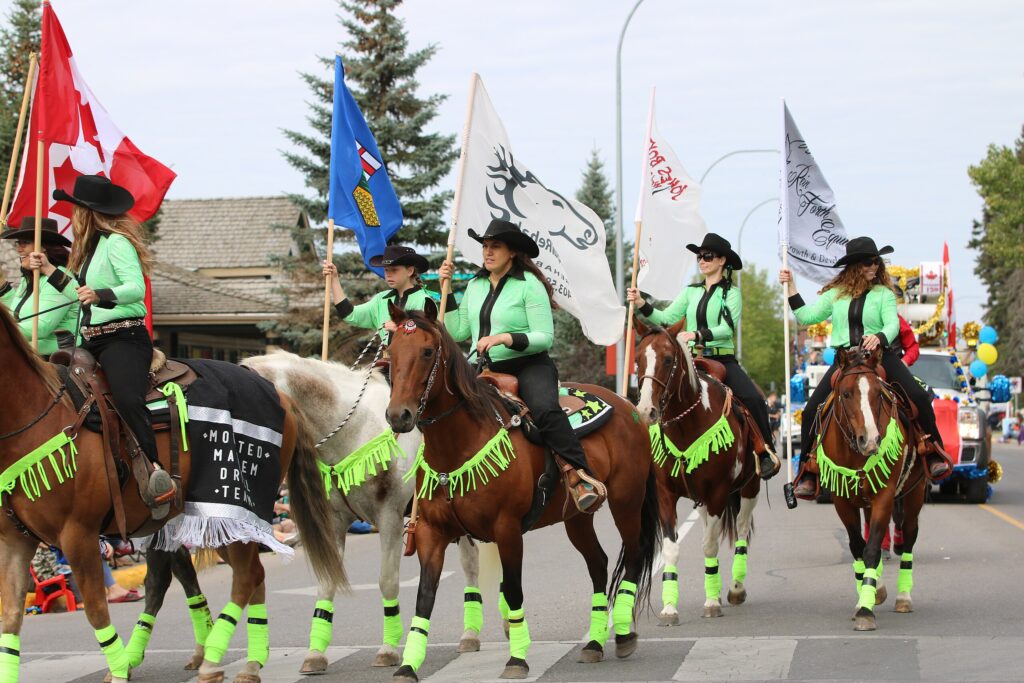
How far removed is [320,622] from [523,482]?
176 cm

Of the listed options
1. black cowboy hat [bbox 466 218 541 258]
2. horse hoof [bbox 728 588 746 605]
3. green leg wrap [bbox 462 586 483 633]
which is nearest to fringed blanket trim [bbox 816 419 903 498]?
horse hoof [bbox 728 588 746 605]

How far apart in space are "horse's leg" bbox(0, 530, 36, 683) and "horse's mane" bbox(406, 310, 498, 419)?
2.61 meters

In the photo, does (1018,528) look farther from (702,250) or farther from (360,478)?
(360,478)

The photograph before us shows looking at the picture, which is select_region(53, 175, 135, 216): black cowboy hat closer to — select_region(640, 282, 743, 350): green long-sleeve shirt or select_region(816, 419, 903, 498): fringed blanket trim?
select_region(640, 282, 743, 350): green long-sleeve shirt

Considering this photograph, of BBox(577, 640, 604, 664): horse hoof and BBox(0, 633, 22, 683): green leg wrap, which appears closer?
BBox(0, 633, 22, 683): green leg wrap

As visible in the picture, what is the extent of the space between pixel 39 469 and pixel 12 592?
703 millimetres

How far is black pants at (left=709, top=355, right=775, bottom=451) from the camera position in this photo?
39.0 ft

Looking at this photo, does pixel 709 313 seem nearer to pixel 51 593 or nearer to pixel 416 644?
pixel 416 644

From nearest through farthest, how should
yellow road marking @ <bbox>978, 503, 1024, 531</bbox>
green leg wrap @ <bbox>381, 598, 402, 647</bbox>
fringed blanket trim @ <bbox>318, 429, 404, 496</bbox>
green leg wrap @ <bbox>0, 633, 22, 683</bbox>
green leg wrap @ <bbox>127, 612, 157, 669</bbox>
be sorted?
green leg wrap @ <bbox>0, 633, 22, 683</bbox>, green leg wrap @ <bbox>127, 612, 157, 669</bbox>, green leg wrap @ <bbox>381, 598, 402, 647</bbox>, fringed blanket trim @ <bbox>318, 429, 404, 496</bbox>, yellow road marking @ <bbox>978, 503, 1024, 531</bbox>

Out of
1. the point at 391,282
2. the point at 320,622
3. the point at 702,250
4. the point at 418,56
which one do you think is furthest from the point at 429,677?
the point at 418,56

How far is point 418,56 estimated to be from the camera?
2945cm

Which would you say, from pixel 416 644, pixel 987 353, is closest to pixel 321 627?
pixel 416 644

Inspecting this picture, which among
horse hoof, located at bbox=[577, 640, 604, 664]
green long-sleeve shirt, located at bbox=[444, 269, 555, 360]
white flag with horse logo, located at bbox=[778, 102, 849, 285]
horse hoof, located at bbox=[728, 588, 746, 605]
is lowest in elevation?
horse hoof, located at bbox=[728, 588, 746, 605]

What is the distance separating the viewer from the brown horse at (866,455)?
10.2 meters
